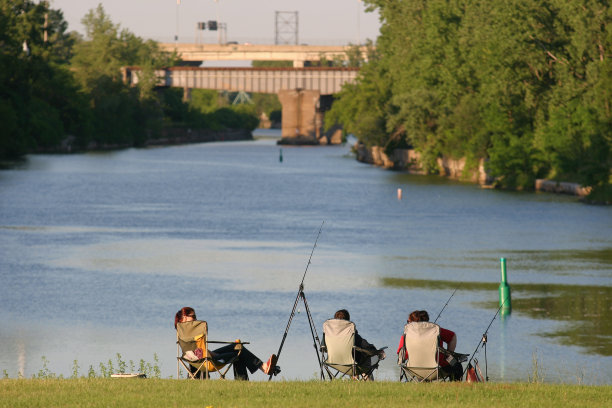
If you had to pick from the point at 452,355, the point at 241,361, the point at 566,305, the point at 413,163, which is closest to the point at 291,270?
the point at 566,305

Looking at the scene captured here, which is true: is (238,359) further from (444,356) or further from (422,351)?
(444,356)

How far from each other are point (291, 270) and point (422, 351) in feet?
57.0

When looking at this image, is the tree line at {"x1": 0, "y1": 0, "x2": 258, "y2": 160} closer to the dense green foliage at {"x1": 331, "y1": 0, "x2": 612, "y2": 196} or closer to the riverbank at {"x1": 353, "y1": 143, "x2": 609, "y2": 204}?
the riverbank at {"x1": 353, "y1": 143, "x2": 609, "y2": 204}

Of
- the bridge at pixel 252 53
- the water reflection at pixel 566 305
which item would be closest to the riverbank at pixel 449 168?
the water reflection at pixel 566 305

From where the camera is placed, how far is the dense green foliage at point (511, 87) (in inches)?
2393

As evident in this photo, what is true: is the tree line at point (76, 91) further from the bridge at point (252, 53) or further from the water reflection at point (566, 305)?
the water reflection at point (566, 305)

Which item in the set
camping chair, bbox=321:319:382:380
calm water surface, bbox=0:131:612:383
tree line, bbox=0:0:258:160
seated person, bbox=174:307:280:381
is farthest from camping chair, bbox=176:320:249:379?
tree line, bbox=0:0:258:160

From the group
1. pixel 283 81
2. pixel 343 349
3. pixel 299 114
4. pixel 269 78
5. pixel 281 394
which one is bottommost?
pixel 299 114

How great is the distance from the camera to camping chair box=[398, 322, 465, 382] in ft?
46.1

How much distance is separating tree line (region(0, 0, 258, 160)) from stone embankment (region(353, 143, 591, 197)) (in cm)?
3138

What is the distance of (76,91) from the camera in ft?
448

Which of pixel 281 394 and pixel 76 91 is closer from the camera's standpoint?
pixel 281 394

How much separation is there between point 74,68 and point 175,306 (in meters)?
138

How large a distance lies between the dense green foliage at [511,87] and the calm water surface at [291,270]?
4001 millimetres
